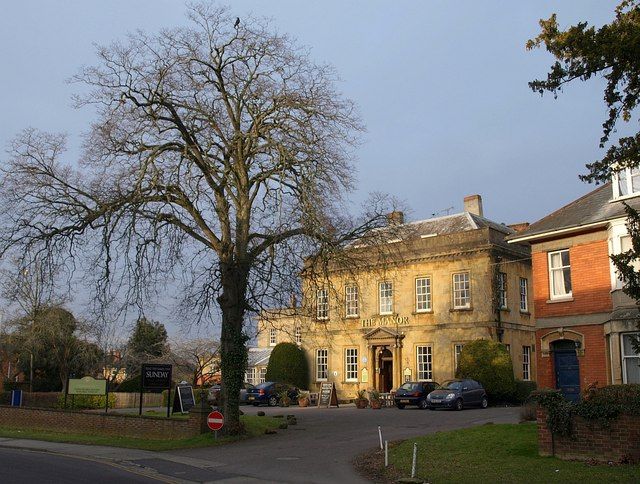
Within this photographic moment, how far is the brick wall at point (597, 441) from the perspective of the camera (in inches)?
553

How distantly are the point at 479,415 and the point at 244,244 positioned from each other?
12.3m

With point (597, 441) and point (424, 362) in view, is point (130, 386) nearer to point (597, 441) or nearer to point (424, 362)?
point (424, 362)

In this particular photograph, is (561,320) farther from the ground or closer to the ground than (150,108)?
closer to the ground

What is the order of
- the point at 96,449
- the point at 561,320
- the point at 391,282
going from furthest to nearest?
the point at 391,282 → the point at 561,320 → the point at 96,449

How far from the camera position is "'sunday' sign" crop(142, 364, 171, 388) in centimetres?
2598

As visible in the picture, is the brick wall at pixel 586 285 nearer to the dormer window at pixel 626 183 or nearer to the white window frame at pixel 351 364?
the dormer window at pixel 626 183

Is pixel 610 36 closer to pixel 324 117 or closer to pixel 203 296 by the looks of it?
pixel 324 117

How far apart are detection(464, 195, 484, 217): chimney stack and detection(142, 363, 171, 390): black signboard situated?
26070mm

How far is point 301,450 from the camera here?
1983 cm

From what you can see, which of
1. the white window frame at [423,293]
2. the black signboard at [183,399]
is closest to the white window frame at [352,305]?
the white window frame at [423,293]

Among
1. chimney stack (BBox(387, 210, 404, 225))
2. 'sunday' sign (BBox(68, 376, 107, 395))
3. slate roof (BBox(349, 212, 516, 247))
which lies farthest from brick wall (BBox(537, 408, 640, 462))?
slate roof (BBox(349, 212, 516, 247))

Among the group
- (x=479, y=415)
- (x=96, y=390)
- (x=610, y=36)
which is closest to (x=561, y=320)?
(x=479, y=415)

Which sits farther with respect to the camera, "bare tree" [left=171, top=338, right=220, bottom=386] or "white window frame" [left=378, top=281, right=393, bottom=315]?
"bare tree" [left=171, top=338, right=220, bottom=386]

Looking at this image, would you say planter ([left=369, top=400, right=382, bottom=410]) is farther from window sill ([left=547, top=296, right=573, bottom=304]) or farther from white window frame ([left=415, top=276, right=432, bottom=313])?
window sill ([left=547, top=296, right=573, bottom=304])
